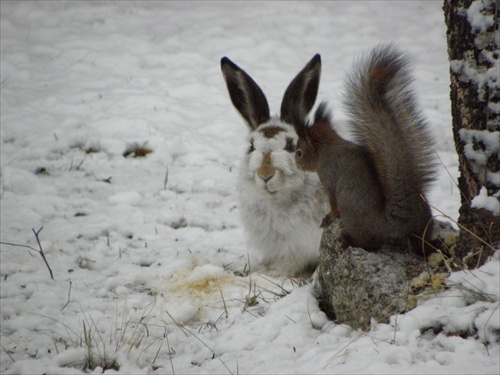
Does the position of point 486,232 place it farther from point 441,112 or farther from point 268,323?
point 441,112

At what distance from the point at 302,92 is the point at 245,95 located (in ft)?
1.52

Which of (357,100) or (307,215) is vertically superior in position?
(357,100)

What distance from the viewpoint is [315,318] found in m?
2.94

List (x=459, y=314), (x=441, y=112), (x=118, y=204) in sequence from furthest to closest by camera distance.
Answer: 1. (x=441, y=112)
2. (x=118, y=204)
3. (x=459, y=314)

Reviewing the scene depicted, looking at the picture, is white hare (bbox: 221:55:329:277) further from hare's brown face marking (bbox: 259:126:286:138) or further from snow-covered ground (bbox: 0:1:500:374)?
snow-covered ground (bbox: 0:1:500:374)

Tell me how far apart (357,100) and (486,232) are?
823mm

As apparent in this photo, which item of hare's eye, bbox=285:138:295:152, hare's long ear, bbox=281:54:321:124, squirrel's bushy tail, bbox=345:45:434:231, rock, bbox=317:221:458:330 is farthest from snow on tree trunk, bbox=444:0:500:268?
hare's eye, bbox=285:138:295:152

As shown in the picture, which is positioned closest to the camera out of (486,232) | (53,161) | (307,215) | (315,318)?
(486,232)

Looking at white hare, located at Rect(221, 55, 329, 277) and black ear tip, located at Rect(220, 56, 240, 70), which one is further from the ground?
black ear tip, located at Rect(220, 56, 240, 70)

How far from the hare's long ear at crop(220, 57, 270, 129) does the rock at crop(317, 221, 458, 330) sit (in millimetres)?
1420

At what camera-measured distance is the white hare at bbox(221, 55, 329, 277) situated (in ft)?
13.0

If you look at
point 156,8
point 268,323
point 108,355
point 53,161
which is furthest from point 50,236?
point 156,8

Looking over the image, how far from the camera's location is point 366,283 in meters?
2.73

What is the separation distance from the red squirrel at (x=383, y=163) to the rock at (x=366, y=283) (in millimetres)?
80
